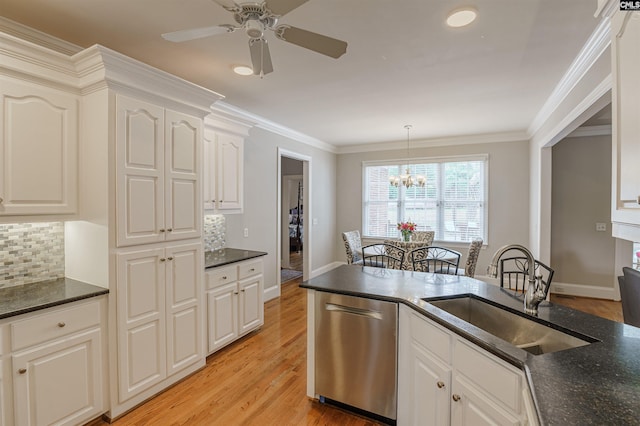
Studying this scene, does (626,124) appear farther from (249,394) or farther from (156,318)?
(156,318)

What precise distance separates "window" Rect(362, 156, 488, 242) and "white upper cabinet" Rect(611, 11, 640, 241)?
4.72 m

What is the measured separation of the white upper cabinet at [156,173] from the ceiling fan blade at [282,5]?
1.36 metres

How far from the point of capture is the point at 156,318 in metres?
2.37

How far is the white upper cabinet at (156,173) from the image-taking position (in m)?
2.17

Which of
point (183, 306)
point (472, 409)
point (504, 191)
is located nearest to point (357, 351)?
point (472, 409)

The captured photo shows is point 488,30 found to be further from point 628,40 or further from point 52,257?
point 52,257

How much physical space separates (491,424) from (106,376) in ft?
7.59

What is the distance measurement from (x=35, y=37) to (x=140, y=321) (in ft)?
6.86

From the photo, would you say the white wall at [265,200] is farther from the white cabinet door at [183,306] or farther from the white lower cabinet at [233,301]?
the white cabinet door at [183,306]

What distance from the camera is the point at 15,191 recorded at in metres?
1.91

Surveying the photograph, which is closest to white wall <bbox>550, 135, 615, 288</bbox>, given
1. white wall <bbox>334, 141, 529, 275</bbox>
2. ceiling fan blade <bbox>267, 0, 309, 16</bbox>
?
white wall <bbox>334, 141, 529, 275</bbox>

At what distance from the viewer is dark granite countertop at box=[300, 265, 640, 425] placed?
0.86 metres

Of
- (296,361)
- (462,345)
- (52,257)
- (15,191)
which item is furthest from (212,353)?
(462,345)

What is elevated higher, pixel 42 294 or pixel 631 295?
pixel 42 294
